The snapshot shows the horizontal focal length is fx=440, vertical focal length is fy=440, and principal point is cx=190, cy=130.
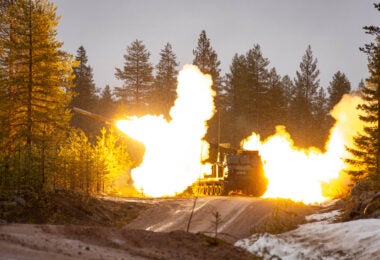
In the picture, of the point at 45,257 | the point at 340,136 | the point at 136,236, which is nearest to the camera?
the point at 45,257

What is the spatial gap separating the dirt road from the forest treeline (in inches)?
222

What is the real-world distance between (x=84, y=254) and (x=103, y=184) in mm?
20773

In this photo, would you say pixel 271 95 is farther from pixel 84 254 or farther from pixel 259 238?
pixel 84 254

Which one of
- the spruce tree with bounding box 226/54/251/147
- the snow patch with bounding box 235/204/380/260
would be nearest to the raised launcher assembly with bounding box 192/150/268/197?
the snow patch with bounding box 235/204/380/260

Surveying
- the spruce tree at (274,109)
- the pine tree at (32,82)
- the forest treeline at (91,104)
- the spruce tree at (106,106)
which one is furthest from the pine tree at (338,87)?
the pine tree at (32,82)

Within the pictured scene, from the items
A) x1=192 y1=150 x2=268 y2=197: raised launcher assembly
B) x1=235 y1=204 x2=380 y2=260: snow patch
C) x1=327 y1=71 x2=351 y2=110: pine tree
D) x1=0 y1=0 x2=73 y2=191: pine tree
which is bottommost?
x1=235 y1=204 x2=380 y2=260: snow patch

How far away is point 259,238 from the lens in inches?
608

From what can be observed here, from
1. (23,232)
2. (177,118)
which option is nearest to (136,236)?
(23,232)

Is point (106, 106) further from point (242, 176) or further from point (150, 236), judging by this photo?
point (150, 236)

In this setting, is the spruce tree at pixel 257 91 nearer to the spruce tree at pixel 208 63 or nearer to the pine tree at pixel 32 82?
the spruce tree at pixel 208 63

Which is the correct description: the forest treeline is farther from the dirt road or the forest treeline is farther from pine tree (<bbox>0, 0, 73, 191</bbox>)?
the dirt road

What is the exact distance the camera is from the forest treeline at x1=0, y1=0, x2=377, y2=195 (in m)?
26.7

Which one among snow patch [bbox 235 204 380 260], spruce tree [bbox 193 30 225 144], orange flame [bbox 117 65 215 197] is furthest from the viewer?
spruce tree [bbox 193 30 225 144]

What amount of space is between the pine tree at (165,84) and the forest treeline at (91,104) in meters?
0.16
